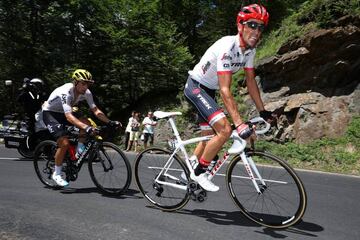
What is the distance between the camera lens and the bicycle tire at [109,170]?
6176mm

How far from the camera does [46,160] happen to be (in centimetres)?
702

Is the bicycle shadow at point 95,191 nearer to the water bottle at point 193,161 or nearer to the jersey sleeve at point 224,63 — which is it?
the water bottle at point 193,161

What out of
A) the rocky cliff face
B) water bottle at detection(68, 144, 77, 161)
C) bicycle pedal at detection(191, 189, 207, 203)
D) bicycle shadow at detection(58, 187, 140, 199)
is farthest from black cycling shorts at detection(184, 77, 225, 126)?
the rocky cliff face

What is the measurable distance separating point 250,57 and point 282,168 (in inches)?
53.4

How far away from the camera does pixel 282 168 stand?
4582mm

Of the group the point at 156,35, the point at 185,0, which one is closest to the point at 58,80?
the point at 156,35

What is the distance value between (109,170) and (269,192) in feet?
7.90

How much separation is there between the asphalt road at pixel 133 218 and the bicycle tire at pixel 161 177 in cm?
14

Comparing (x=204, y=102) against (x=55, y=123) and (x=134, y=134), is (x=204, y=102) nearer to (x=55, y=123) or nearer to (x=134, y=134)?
(x=55, y=123)

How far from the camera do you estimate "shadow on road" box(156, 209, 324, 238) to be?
462cm

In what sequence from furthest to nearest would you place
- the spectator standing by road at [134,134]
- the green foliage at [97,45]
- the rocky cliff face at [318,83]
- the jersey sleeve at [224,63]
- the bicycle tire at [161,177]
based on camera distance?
the green foliage at [97,45] < the spectator standing by road at [134,134] < the rocky cliff face at [318,83] < the bicycle tire at [161,177] < the jersey sleeve at [224,63]

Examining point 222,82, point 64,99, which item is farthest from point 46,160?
point 222,82

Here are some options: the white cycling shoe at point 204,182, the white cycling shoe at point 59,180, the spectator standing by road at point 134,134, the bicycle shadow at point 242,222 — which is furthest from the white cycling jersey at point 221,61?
the spectator standing by road at point 134,134

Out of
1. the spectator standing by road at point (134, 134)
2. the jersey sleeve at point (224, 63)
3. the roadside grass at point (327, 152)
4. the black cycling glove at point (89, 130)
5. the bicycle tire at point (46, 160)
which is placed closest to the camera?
the jersey sleeve at point (224, 63)
